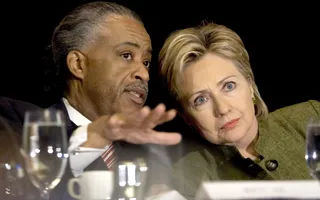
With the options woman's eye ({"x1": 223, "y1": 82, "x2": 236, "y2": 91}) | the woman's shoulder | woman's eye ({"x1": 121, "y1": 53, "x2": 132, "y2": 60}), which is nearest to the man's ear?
woman's eye ({"x1": 121, "y1": 53, "x2": 132, "y2": 60})

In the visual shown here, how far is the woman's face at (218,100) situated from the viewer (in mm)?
1548

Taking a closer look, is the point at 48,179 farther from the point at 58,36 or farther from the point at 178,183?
Answer: the point at 58,36

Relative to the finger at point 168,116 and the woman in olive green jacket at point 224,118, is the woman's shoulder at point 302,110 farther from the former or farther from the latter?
the finger at point 168,116

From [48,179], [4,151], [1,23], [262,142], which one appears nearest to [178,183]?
[262,142]

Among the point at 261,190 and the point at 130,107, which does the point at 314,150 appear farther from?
the point at 130,107

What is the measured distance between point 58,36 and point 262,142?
2.89 ft

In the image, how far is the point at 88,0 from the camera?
218 cm

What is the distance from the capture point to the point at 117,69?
6.18 ft

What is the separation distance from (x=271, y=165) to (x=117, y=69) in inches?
26.3

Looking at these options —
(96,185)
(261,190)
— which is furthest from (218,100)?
(261,190)

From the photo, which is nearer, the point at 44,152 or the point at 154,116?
the point at 44,152

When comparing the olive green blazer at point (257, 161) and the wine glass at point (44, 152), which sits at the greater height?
the wine glass at point (44, 152)

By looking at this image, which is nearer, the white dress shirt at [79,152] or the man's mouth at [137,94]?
the white dress shirt at [79,152]

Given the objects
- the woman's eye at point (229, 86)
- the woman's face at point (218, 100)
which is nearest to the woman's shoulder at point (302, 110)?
the woman's face at point (218, 100)
